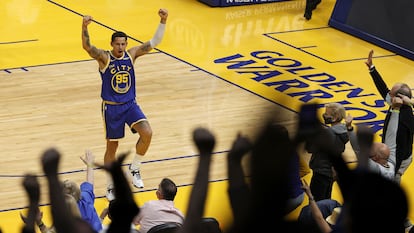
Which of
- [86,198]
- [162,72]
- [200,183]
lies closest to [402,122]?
[86,198]

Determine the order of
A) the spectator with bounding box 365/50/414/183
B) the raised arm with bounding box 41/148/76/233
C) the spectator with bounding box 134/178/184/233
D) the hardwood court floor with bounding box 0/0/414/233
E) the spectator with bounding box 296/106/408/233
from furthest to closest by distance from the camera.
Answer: the hardwood court floor with bounding box 0/0/414/233
the spectator with bounding box 365/50/414/183
the spectator with bounding box 134/178/184/233
the raised arm with bounding box 41/148/76/233
the spectator with bounding box 296/106/408/233

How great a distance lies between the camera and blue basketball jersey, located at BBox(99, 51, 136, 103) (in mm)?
10008

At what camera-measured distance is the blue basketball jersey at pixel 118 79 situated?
10.0 m

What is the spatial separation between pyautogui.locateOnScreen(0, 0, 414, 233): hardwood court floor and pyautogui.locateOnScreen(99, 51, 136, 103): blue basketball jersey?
900 mm

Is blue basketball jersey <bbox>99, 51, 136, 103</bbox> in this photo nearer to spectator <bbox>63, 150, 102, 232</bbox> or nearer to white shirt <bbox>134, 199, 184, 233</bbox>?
spectator <bbox>63, 150, 102, 232</bbox>

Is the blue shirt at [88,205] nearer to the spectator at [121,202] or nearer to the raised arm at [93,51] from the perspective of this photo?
the raised arm at [93,51]

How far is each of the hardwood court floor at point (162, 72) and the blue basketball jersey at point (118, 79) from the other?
900mm

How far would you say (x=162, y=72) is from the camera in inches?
576

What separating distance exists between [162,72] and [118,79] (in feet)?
15.2

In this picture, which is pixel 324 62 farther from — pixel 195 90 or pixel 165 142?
pixel 165 142

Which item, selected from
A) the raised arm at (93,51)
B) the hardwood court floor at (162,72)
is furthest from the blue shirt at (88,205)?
the raised arm at (93,51)

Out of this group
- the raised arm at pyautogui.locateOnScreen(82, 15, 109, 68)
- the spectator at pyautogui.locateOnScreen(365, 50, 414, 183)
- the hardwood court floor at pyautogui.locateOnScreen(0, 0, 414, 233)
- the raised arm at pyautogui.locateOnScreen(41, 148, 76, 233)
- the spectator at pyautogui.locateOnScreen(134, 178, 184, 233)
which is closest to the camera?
the raised arm at pyautogui.locateOnScreen(41, 148, 76, 233)

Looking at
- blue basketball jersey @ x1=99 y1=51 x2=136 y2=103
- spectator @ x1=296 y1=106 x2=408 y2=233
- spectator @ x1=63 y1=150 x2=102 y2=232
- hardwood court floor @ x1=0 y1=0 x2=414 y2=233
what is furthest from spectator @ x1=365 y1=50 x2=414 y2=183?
spectator @ x1=296 y1=106 x2=408 y2=233

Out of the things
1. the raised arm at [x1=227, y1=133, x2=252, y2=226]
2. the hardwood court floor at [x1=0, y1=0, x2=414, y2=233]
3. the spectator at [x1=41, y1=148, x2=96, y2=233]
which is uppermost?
the raised arm at [x1=227, y1=133, x2=252, y2=226]
